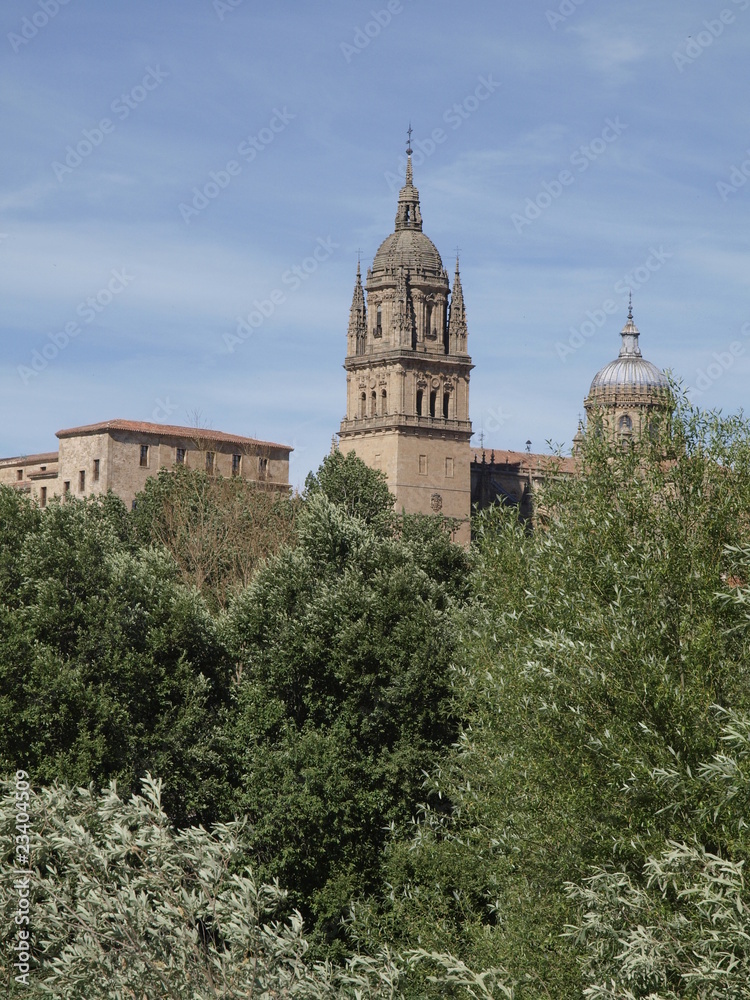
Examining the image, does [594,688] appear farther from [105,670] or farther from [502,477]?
[502,477]

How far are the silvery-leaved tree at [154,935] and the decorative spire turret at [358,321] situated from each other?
9003cm

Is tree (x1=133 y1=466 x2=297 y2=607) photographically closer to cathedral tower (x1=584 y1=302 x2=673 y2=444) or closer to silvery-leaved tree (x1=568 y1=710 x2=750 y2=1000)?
silvery-leaved tree (x1=568 y1=710 x2=750 y2=1000)

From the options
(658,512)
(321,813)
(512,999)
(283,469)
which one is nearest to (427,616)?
(321,813)

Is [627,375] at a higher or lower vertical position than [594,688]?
higher

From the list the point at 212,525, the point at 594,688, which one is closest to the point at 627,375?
the point at 212,525

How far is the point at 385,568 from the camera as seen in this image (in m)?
33.2

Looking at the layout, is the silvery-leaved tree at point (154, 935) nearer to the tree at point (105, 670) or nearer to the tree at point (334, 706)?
the tree at point (334, 706)

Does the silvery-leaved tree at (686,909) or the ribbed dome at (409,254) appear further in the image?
the ribbed dome at (409,254)

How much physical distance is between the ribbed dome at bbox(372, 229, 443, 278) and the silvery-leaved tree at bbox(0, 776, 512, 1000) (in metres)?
91.6

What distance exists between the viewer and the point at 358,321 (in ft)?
368

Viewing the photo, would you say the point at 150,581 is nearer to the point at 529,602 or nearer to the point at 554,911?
the point at 529,602

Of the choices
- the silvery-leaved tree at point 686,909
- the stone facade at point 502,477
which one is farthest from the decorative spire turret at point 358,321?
the silvery-leaved tree at point 686,909

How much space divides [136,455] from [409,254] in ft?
103

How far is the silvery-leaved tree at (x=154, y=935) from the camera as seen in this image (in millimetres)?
19609
